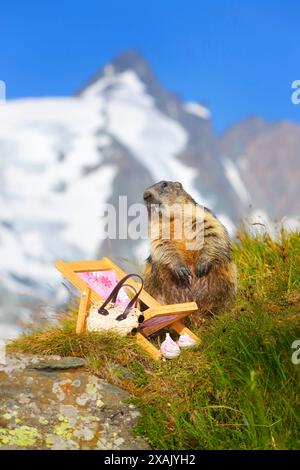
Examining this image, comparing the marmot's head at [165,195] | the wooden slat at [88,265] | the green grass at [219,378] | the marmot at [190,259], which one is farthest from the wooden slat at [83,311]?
the marmot's head at [165,195]

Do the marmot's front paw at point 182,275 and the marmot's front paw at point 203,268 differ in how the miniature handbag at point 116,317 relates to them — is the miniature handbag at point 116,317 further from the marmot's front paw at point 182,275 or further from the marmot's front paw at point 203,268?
the marmot's front paw at point 203,268

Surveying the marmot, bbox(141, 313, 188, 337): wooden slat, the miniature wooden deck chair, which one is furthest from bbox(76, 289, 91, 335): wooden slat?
the marmot

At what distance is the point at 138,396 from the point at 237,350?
110 cm

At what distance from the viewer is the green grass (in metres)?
5.98

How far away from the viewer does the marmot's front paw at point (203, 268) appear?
27.2 feet

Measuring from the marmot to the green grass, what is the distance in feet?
1.30

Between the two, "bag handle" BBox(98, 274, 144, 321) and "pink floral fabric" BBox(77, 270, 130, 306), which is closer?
"bag handle" BBox(98, 274, 144, 321)

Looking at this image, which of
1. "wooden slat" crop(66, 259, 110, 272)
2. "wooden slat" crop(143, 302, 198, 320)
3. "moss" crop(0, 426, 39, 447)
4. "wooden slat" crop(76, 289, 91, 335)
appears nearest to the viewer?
"moss" crop(0, 426, 39, 447)

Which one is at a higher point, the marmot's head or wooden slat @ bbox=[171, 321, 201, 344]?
the marmot's head

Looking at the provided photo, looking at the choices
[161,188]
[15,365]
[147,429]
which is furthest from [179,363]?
[161,188]

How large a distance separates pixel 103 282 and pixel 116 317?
2.60ft

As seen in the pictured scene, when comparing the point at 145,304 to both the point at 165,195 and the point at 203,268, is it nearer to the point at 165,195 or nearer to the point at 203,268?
the point at 203,268

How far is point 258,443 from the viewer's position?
19.2 ft

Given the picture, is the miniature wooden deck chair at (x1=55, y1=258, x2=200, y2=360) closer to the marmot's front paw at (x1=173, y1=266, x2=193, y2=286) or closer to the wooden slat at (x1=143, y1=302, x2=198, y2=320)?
the wooden slat at (x1=143, y1=302, x2=198, y2=320)
